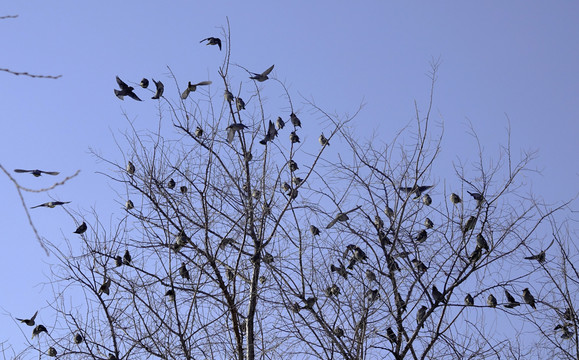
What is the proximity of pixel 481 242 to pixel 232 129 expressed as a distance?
2.47m

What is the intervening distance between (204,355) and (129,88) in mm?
3143

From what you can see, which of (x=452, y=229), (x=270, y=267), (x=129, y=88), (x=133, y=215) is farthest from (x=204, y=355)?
(x=129, y=88)

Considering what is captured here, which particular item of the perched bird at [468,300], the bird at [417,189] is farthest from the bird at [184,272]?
the perched bird at [468,300]

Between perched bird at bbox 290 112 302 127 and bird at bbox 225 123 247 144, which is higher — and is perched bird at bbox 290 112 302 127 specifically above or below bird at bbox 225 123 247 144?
above

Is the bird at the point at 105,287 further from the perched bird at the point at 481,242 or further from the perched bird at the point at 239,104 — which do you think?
the perched bird at the point at 481,242

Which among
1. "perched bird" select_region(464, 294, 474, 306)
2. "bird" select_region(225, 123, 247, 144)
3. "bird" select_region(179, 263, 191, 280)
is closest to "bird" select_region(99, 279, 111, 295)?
"bird" select_region(179, 263, 191, 280)

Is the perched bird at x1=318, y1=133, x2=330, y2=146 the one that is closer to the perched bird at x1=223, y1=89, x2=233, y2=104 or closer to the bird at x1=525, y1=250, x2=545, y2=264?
the perched bird at x1=223, y1=89, x2=233, y2=104

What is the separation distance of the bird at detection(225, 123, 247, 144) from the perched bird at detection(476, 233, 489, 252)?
7.72 feet

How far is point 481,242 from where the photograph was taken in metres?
6.75

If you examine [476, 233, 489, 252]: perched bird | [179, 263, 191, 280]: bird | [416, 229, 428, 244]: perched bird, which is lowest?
[476, 233, 489, 252]: perched bird

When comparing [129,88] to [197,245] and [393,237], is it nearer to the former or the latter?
[197,245]

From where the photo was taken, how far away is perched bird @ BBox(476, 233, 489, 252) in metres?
6.73

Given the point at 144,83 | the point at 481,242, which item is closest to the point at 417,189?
the point at 481,242

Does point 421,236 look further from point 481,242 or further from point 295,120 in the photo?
point 295,120
